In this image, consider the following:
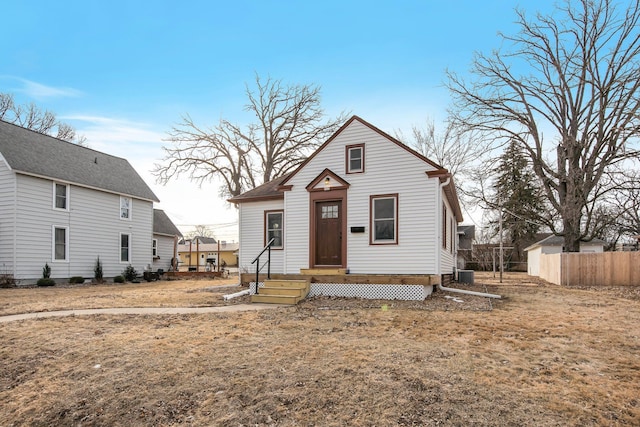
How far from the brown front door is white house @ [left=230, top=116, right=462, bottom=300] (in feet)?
0.10

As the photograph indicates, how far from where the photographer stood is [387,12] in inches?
475

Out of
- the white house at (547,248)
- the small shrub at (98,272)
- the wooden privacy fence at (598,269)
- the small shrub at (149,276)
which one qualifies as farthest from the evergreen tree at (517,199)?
the small shrub at (98,272)

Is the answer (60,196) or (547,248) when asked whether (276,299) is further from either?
(547,248)

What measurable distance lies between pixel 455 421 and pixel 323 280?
8.16 m

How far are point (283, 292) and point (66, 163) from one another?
15970 millimetres

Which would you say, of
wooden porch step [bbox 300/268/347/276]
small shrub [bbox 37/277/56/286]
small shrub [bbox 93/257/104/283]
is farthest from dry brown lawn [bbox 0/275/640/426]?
small shrub [bbox 93/257/104/283]

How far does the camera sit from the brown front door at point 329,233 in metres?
12.4

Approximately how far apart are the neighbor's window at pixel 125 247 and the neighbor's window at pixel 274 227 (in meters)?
12.7

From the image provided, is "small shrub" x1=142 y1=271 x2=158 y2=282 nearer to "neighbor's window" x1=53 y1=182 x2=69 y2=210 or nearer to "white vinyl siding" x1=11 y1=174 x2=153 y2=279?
"white vinyl siding" x1=11 y1=174 x2=153 y2=279

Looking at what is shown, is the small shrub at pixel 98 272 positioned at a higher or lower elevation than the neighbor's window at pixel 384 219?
lower

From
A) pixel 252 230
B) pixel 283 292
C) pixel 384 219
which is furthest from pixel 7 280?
pixel 384 219

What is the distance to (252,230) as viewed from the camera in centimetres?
1458

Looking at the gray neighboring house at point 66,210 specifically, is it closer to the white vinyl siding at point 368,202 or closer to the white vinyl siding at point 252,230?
the white vinyl siding at point 252,230

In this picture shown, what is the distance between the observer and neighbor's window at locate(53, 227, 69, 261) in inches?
733
